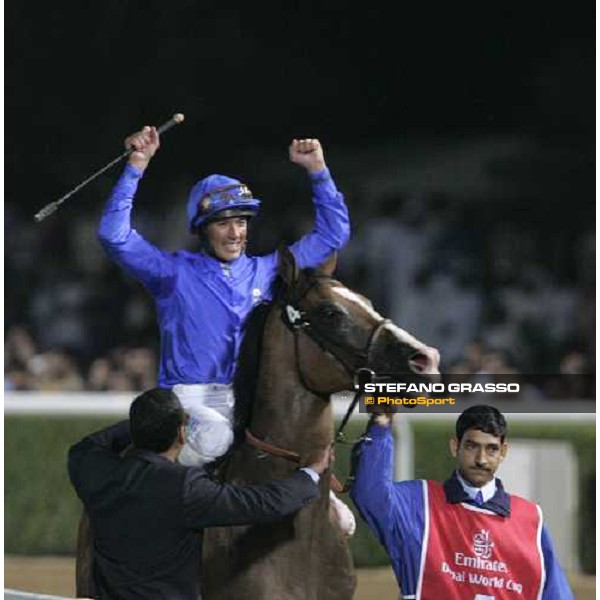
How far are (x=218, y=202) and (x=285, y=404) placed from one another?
522 millimetres

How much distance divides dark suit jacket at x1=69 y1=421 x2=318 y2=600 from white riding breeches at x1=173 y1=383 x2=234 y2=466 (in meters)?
0.31

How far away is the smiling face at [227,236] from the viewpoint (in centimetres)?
346

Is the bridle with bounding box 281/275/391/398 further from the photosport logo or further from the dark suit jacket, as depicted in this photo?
the dark suit jacket

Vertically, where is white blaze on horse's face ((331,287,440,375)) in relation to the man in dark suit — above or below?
above

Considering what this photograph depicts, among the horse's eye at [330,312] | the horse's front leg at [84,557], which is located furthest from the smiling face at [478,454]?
the horse's front leg at [84,557]

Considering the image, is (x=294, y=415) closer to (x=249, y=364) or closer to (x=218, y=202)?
(x=249, y=364)

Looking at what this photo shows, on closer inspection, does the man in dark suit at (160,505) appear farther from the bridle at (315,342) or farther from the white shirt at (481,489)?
the white shirt at (481,489)

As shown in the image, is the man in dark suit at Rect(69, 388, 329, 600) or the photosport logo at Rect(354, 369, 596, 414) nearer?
the man in dark suit at Rect(69, 388, 329, 600)

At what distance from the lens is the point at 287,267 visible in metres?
3.27

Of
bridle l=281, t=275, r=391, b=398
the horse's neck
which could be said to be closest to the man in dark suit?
the horse's neck

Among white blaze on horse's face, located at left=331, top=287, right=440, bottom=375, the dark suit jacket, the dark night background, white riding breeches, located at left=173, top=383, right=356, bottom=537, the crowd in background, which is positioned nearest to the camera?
the dark suit jacket

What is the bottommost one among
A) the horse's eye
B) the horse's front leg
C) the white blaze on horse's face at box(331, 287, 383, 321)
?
the horse's front leg

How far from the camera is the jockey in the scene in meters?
3.40

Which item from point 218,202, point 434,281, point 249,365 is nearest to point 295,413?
point 249,365
